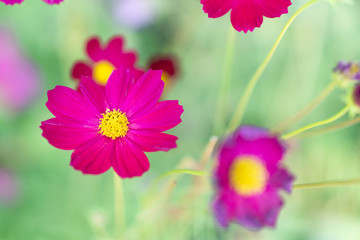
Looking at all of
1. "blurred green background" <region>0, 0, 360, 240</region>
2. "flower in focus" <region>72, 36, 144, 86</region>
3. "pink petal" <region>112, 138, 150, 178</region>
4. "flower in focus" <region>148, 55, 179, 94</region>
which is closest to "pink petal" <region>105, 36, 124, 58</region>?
"flower in focus" <region>72, 36, 144, 86</region>

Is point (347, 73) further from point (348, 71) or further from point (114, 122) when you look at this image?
point (114, 122)

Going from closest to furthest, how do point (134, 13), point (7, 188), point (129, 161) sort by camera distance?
point (129, 161) < point (7, 188) < point (134, 13)

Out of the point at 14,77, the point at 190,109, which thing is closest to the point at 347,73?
the point at 190,109

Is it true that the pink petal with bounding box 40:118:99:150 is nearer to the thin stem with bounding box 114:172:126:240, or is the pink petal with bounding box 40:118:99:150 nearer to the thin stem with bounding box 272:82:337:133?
the thin stem with bounding box 114:172:126:240

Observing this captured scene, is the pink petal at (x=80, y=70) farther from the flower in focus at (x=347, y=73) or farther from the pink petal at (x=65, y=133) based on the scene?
the flower in focus at (x=347, y=73)

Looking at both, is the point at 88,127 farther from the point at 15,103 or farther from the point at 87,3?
the point at 87,3
